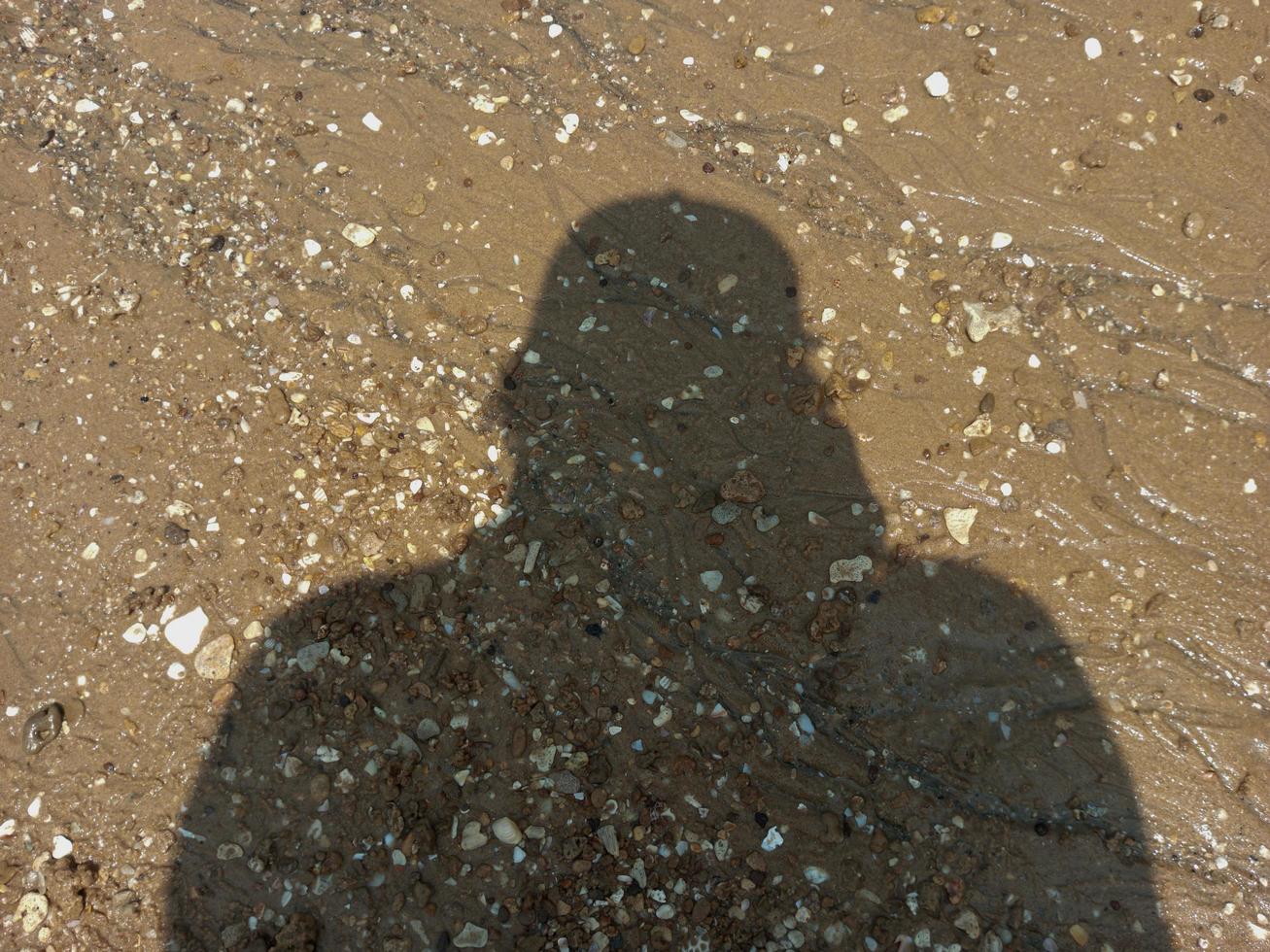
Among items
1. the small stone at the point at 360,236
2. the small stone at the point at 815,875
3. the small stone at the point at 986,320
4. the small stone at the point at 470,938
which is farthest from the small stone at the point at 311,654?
the small stone at the point at 986,320

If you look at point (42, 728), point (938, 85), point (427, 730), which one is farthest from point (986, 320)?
point (42, 728)

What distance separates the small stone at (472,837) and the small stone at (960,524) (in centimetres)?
268

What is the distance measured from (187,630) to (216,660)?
22 centimetres

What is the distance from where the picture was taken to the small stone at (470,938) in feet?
11.7

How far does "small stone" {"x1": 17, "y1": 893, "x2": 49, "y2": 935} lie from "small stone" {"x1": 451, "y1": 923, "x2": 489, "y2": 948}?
1923 millimetres

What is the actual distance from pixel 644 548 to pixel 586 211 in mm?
1899

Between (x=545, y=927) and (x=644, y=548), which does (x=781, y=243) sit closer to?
(x=644, y=548)

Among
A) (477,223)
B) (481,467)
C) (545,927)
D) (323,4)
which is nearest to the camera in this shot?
(545,927)

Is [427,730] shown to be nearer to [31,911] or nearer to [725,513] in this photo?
[725,513]

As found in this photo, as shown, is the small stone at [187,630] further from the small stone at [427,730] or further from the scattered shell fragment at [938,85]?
the scattered shell fragment at [938,85]

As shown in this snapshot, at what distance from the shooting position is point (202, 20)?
15.7 ft

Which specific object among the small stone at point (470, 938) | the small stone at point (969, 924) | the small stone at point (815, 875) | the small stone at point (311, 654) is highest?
the small stone at point (311, 654)

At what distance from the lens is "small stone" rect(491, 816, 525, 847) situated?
364cm

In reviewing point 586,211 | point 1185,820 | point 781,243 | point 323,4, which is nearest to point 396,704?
point 586,211
